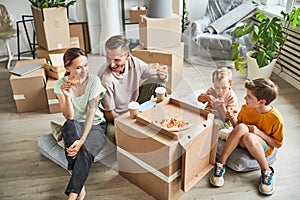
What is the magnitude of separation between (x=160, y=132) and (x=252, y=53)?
6.44ft

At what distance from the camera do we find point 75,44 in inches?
125

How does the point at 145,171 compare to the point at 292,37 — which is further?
the point at 292,37

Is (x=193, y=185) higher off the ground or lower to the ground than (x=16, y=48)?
lower

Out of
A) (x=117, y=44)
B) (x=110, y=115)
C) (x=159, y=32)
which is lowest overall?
(x=110, y=115)

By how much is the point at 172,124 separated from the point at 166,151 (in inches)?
6.1

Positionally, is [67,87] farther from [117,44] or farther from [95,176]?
[95,176]

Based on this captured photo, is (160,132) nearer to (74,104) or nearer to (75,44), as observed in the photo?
(74,104)

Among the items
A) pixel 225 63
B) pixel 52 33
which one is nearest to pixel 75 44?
pixel 52 33

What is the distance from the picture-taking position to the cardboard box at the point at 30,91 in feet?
7.97

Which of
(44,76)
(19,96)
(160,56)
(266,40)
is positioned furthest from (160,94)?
(266,40)

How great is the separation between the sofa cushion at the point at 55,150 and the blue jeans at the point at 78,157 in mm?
116

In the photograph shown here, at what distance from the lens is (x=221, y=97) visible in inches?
70.7

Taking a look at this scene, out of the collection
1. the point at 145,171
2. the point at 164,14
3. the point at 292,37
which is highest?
the point at 164,14

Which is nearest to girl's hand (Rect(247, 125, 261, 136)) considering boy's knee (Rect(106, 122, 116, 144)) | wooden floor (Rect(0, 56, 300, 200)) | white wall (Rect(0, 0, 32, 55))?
wooden floor (Rect(0, 56, 300, 200))
